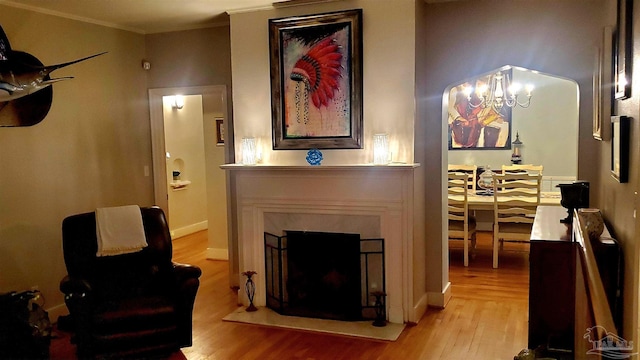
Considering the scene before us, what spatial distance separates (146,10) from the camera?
173 inches

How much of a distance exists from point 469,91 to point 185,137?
14.4 ft

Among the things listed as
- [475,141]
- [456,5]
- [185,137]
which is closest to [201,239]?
[185,137]

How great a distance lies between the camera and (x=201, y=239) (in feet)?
24.4

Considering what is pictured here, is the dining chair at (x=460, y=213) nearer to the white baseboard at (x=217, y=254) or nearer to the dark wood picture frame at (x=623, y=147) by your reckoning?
the white baseboard at (x=217, y=254)

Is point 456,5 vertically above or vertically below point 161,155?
above

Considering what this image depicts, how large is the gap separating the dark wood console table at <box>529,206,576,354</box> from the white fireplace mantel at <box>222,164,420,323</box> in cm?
129

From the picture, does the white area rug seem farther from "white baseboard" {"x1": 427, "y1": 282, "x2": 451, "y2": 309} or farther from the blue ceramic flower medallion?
the blue ceramic flower medallion

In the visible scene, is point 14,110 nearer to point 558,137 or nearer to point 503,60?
point 503,60

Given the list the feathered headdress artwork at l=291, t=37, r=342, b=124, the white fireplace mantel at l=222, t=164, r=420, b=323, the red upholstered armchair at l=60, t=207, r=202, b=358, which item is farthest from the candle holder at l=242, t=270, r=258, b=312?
the feathered headdress artwork at l=291, t=37, r=342, b=124

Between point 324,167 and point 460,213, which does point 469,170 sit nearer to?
point 460,213

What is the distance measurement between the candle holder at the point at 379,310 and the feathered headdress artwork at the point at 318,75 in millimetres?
1552

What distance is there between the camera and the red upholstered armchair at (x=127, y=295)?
328cm

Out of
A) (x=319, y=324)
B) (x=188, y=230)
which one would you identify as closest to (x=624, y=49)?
(x=319, y=324)

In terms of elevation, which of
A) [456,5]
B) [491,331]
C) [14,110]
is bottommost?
[491,331]
